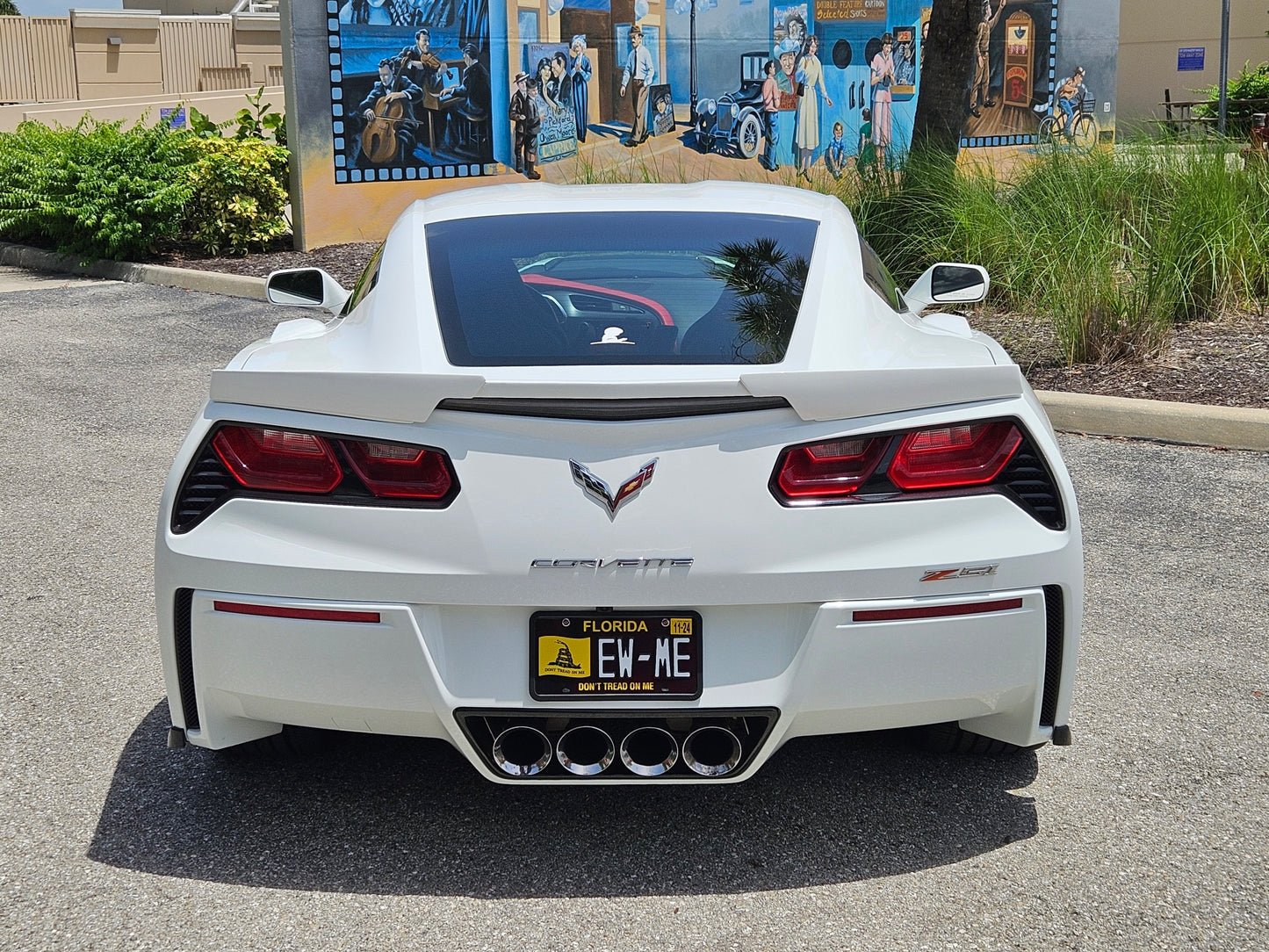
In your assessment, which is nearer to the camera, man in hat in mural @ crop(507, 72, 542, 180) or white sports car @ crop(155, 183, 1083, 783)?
white sports car @ crop(155, 183, 1083, 783)

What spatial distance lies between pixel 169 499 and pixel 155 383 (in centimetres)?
634

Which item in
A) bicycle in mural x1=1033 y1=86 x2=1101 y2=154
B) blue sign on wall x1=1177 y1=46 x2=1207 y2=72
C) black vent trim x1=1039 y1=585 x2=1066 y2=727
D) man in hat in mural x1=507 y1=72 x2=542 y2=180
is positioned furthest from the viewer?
blue sign on wall x1=1177 y1=46 x2=1207 y2=72

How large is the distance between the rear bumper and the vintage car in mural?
46.7 feet

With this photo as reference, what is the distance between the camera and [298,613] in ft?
9.41

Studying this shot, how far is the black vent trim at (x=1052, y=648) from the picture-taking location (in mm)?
3002

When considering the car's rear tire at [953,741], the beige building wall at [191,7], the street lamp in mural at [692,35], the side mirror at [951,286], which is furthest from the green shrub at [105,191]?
the beige building wall at [191,7]

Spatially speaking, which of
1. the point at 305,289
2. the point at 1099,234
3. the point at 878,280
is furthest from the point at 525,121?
the point at 878,280

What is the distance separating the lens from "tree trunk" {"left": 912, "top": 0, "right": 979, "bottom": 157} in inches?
457

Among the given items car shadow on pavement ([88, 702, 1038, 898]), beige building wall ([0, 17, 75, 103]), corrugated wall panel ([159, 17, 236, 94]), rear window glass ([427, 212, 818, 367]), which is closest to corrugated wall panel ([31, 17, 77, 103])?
beige building wall ([0, 17, 75, 103])

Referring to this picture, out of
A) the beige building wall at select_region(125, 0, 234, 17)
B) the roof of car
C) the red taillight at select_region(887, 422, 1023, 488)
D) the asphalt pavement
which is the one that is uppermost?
the beige building wall at select_region(125, 0, 234, 17)

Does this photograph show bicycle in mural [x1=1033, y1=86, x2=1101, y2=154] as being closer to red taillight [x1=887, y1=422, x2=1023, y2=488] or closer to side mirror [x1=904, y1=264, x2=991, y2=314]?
side mirror [x1=904, y1=264, x2=991, y2=314]

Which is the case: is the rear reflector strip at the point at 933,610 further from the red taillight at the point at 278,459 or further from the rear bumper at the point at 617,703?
the red taillight at the point at 278,459

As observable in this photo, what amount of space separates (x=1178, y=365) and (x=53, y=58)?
3670 cm

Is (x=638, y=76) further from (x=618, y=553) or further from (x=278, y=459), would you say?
(x=618, y=553)
